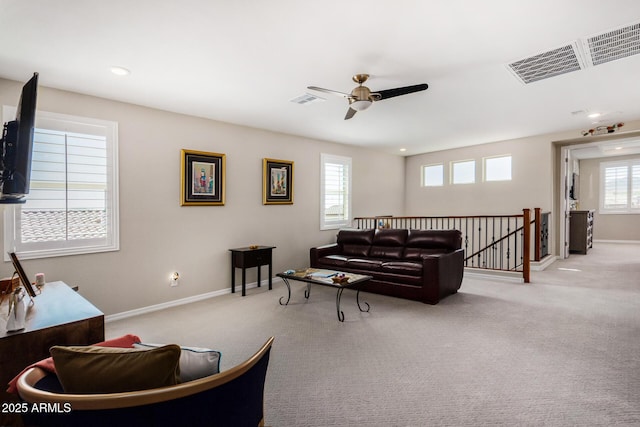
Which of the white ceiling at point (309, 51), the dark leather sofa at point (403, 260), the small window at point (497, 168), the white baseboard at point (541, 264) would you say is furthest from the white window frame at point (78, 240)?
the small window at point (497, 168)

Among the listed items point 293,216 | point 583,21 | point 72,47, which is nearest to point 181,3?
point 72,47

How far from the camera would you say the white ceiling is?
7.47ft

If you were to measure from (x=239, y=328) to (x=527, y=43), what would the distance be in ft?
12.5

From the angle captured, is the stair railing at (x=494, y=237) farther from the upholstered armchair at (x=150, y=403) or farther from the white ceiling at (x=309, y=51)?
the upholstered armchair at (x=150, y=403)

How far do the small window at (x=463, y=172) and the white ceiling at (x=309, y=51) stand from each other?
9.41 feet

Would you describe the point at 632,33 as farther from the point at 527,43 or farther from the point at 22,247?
the point at 22,247

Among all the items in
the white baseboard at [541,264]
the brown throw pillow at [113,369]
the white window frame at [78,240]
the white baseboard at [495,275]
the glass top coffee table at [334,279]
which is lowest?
the white baseboard at [495,275]

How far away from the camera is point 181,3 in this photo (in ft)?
7.14

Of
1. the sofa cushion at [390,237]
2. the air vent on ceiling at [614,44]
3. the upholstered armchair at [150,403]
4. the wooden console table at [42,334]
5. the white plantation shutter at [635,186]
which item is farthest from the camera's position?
the white plantation shutter at [635,186]

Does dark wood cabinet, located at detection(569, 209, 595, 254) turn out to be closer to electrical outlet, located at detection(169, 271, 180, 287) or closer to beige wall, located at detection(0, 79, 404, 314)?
beige wall, located at detection(0, 79, 404, 314)

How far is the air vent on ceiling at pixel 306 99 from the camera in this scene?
4032mm

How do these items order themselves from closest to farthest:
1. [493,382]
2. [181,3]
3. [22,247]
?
[181,3] < [493,382] < [22,247]

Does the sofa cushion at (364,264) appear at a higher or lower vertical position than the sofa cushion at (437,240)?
lower

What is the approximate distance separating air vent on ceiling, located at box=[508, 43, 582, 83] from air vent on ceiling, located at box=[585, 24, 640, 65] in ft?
0.38
